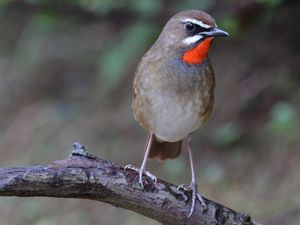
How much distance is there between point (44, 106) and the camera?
768 cm

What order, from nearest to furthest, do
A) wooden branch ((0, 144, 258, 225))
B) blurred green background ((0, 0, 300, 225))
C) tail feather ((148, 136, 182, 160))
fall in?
wooden branch ((0, 144, 258, 225))
tail feather ((148, 136, 182, 160))
blurred green background ((0, 0, 300, 225))

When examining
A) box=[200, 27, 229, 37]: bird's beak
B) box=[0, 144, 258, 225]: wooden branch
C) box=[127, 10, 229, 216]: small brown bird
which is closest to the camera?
box=[0, 144, 258, 225]: wooden branch

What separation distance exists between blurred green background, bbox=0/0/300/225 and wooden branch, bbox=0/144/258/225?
184 cm

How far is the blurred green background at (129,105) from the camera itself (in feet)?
20.2

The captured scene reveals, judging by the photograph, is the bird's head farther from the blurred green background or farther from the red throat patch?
the blurred green background

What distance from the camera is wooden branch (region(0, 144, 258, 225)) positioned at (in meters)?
3.25

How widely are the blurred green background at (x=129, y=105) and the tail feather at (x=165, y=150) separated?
1.13 m

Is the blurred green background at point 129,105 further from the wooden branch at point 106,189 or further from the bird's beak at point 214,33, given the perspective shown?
the bird's beak at point 214,33

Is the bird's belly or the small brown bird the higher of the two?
the small brown bird

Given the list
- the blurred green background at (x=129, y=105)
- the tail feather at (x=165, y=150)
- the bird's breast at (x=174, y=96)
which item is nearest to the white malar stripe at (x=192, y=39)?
the bird's breast at (x=174, y=96)

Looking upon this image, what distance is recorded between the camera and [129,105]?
23.9 ft

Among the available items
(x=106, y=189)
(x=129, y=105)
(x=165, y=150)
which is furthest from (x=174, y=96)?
(x=129, y=105)


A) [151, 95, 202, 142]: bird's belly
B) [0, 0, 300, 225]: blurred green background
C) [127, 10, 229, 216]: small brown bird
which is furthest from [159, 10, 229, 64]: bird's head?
[0, 0, 300, 225]: blurred green background

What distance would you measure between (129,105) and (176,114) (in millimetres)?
2999
